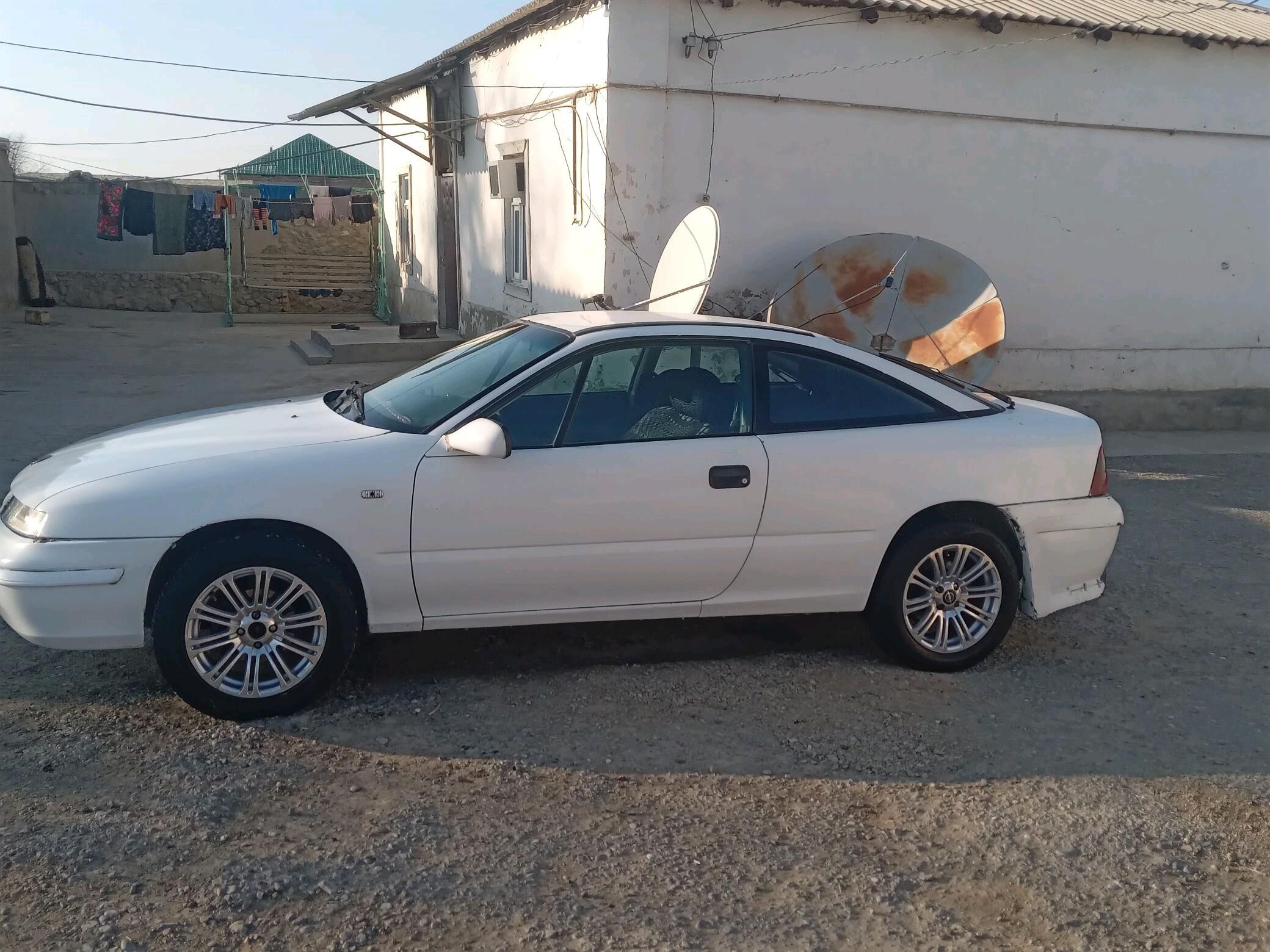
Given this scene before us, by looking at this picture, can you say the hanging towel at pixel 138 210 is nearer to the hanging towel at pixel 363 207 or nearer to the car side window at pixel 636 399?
the hanging towel at pixel 363 207

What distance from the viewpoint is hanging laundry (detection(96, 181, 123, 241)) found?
21859mm

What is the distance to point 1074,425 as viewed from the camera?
4973mm

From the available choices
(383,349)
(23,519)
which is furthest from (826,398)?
(383,349)

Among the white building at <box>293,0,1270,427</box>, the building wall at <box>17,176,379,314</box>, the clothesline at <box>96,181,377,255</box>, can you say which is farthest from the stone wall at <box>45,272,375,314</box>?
the white building at <box>293,0,1270,427</box>

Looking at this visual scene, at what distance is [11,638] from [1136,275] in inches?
411

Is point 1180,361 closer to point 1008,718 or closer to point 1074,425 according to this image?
point 1074,425

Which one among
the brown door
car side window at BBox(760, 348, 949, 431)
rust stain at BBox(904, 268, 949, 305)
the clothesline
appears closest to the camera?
car side window at BBox(760, 348, 949, 431)

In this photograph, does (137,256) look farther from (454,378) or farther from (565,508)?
(565,508)

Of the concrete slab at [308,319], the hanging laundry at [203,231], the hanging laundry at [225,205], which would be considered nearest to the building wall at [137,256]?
the hanging laundry at [203,231]

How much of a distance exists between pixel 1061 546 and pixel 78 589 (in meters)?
3.90

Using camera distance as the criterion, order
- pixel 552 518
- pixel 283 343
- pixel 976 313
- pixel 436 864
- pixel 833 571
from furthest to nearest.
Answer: pixel 283 343
pixel 976 313
pixel 833 571
pixel 552 518
pixel 436 864

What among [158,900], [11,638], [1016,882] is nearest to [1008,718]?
[1016,882]

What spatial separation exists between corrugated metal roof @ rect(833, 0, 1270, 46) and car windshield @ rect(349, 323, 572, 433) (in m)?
5.79

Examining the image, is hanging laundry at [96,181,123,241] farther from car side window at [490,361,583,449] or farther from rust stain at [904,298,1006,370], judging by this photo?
car side window at [490,361,583,449]
